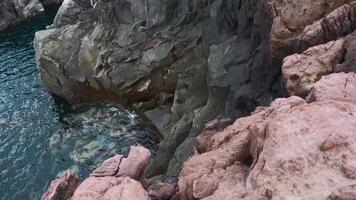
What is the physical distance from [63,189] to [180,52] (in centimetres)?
2381

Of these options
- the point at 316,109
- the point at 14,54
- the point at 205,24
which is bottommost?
the point at 14,54

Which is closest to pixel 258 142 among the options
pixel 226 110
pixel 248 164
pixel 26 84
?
pixel 248 164

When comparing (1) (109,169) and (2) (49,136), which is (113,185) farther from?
(2) (49,136)

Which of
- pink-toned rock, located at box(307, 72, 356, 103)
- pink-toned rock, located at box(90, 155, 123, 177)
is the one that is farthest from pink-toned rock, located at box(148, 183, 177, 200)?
pink-toned rock, located at box(307, 72, 356, 103)

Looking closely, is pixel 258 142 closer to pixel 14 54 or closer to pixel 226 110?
pixel 226 110

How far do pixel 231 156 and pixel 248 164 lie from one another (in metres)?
0.94

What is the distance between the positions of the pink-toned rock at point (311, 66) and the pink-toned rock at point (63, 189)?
1051cm

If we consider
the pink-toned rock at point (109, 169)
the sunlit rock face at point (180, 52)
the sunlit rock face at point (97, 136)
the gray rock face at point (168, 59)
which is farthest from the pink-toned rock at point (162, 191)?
the sunlit rock face at point (97, 136)

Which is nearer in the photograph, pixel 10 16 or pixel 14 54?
pixel 14 54

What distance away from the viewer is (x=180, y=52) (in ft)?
135

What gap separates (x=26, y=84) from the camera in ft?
177

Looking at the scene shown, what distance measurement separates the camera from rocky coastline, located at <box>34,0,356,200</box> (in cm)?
1427

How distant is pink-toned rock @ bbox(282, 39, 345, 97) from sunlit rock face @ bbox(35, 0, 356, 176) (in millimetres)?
1559

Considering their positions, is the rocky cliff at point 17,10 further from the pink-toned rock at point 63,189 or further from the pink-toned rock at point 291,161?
the pink-toned rock at point 291,161
